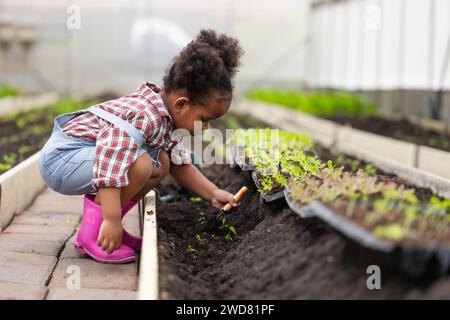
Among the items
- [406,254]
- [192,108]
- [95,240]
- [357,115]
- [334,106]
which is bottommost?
[357,115]

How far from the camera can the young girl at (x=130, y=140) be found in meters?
3.11

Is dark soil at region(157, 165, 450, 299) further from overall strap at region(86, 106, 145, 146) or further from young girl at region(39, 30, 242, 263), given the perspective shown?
overall strap at region(86, 106, 145, 146)

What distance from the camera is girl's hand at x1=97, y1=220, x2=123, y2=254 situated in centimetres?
311

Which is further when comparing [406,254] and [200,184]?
[200,184]

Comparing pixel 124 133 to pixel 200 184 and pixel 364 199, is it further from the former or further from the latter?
pixel 364 199

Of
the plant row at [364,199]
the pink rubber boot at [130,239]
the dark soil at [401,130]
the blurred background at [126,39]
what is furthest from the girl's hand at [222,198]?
the blurred background at [126,39]

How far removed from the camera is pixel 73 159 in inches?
131

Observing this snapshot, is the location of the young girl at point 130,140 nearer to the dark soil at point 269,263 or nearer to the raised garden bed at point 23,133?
the dark soil at point 269,263

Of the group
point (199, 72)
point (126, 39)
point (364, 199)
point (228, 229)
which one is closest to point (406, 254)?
point (364, 199)

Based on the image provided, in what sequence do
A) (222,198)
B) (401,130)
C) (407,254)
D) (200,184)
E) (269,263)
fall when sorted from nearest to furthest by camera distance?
1. (407,254)
2. (269,263)
3. (222,198)
4. (200,184)
5. (401,130)

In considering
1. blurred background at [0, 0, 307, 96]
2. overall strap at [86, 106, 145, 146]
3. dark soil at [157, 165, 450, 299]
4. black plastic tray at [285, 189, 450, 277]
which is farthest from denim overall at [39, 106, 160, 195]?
blurred background at [0, 0, 307, 96]

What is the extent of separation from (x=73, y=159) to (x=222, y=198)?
29.6 inches

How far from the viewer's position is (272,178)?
3611 millimetres

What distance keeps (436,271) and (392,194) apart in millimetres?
494
